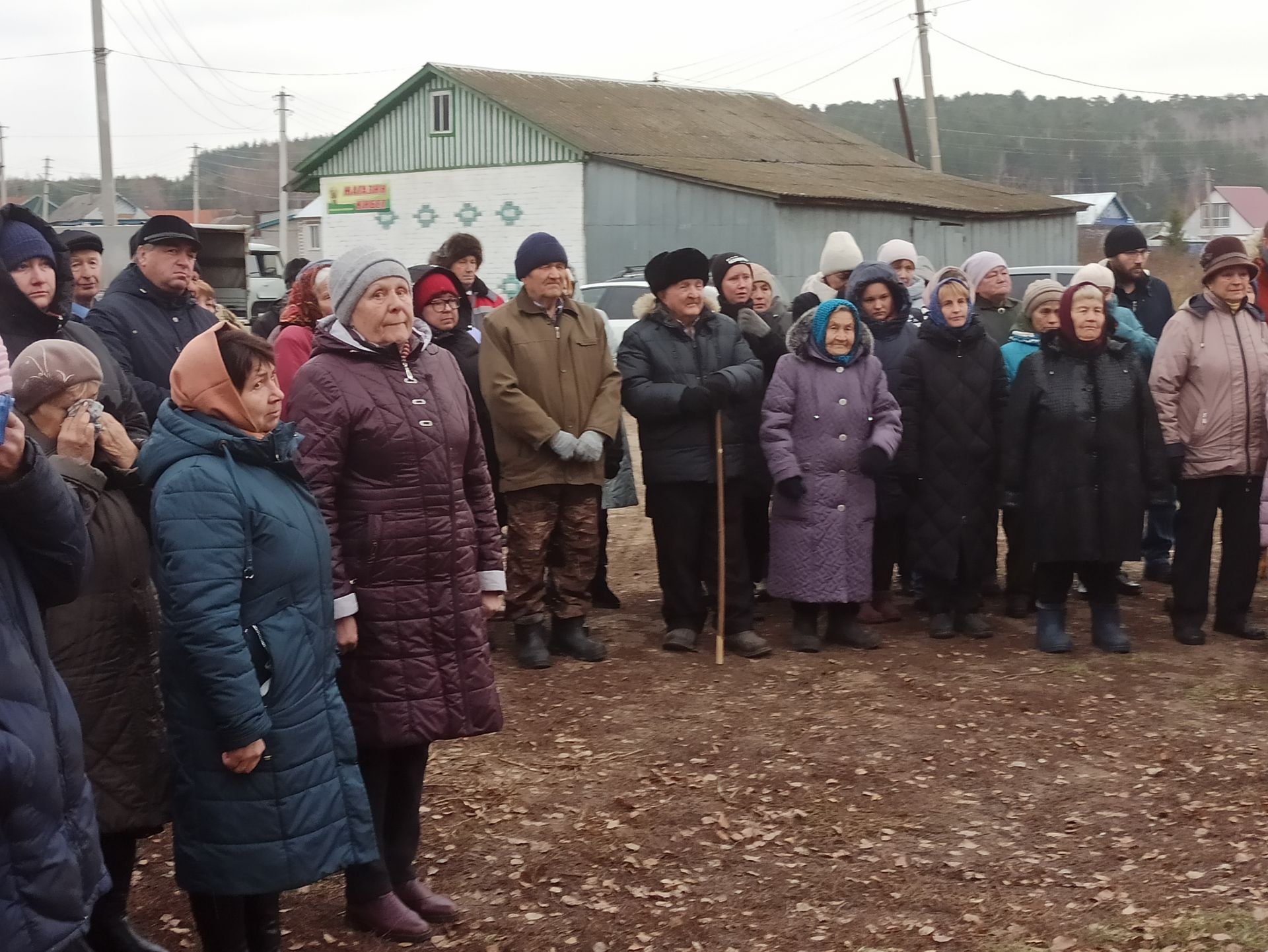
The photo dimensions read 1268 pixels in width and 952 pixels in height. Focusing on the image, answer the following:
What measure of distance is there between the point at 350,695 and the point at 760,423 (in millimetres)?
4005

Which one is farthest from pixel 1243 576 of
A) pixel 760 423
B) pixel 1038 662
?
pixel 760 423

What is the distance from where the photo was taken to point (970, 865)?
15.7 ft

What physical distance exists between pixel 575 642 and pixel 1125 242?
4442mm

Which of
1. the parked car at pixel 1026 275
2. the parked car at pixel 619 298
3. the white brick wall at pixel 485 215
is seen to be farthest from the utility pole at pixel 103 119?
the parked car at pixel 1026 275

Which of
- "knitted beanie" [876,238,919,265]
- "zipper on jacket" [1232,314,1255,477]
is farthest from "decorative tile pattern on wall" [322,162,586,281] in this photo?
"zipper on jacket" [1232,314,1255,477]

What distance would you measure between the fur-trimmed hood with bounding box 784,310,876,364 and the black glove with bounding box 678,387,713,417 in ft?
1.97

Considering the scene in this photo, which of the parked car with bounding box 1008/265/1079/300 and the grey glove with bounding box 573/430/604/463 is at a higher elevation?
the parked car with bounding box 1008/265/1079/300

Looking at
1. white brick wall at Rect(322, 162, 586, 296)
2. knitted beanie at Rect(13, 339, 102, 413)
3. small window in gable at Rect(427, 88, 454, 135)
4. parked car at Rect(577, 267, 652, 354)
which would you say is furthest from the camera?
small window in gable at Rect(427, 88, 454, 135)

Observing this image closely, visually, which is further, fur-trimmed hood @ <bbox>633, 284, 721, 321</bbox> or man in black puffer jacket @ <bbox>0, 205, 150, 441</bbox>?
fur-trimmed hood @ <bbox>633, 284, 721, 321</bbox>

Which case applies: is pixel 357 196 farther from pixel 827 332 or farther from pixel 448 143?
pixel 827 332

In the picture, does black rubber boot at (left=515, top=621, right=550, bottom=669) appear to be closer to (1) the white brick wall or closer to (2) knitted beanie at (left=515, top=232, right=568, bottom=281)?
(2) knitted beanie at (left=515, top=232, right=568, bottom=281)

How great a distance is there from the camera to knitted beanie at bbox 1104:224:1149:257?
9.15 m

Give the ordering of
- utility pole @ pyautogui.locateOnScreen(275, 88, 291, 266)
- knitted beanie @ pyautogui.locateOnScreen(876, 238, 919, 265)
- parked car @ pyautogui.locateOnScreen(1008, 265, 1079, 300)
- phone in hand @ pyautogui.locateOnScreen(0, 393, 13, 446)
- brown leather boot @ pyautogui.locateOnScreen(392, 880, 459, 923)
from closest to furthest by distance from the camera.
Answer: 1. phone in hand @ pyautogui.locateOnScreen(0, 393, 13, 446)
2. brown leather boot @ pyautogui.locateOnScreen(392, 880, 459, 923)
3. knitted beanie @ pyautogui.locateOnScreen(876, 238, 919, 265)
4. parked car @ pyautogui.locateOnScreen(1008, 265, 1079, 300)
5. utility pole @ pyautogui.locateOnScreen(275, 88, 291, 266)

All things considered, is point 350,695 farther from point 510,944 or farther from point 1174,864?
point 1174,864
